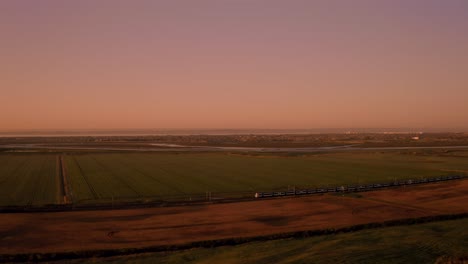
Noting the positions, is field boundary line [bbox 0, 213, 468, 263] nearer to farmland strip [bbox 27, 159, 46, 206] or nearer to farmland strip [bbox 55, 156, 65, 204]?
farmland strip [bbox 27, 159, 46, 206]

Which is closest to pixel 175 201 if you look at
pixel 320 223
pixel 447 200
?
pixel 320 223

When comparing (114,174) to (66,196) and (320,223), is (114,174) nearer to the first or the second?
(66,196)

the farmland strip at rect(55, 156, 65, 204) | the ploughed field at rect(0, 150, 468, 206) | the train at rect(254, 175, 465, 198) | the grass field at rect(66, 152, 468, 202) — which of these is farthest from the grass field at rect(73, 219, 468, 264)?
the farmland strip at rect(55, 156, 65, 204)

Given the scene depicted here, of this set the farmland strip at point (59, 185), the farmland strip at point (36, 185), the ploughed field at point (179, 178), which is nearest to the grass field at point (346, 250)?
the ploughed field at point (179, 178)

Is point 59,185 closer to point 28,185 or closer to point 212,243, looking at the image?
point 28,185

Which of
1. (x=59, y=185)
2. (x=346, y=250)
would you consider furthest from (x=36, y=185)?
(x=346, y=250)

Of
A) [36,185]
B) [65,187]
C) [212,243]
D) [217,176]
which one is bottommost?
[212,243]
